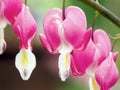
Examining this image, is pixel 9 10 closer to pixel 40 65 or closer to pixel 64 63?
pixel 64 63

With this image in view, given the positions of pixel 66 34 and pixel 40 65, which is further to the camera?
pixel 40 65

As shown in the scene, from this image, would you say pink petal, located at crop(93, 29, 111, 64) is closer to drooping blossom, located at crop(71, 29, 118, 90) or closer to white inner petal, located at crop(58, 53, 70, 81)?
drooping blossom, located at crop(71, 29, 118, 90)

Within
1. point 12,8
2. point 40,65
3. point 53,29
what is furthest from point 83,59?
point 40,65

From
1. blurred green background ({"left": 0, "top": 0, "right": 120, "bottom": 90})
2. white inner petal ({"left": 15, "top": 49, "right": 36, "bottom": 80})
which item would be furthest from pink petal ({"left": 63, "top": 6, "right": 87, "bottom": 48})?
blurred green background ({"left": 0, "top": 0, "right": 120, "bottom": 90})

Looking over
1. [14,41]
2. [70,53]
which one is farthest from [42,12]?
[70,53]

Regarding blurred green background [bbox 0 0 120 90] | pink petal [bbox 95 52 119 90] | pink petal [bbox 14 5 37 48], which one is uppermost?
pink petal [bbox 14 5 37 48]

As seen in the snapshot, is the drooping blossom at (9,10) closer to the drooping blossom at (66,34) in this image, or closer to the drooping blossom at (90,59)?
the drooping blossom at (66,34)

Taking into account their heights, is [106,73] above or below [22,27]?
below
